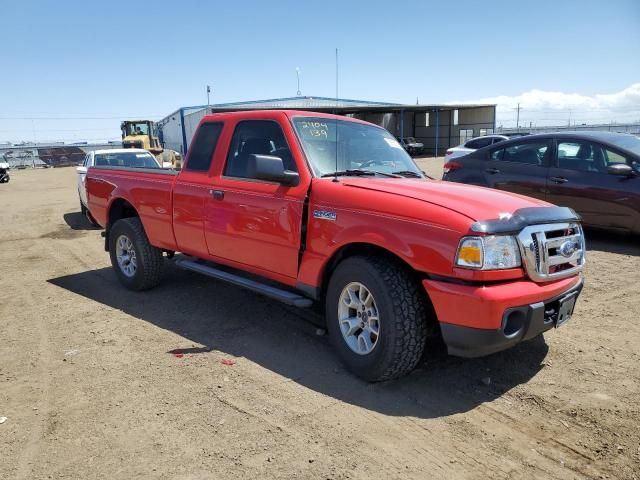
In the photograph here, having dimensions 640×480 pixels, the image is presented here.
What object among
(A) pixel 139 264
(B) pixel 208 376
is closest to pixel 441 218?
(B) pixel 208 376

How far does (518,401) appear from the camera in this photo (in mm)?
3350

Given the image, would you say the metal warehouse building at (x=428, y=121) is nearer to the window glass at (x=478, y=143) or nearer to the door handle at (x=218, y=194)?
the window glass at (x=478, y=143)

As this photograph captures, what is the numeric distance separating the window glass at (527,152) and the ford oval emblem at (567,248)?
493 centimetres

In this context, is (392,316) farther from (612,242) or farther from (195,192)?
(612,242)

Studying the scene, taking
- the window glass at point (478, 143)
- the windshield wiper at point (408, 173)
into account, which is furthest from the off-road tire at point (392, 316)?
the window glass at point (478, 143)

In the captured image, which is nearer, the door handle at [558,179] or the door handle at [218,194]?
the door handle at [218,194]

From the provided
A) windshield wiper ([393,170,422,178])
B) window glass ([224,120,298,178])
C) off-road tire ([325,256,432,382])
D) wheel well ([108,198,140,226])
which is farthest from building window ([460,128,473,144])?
off-road tire ([325,256,432,382])

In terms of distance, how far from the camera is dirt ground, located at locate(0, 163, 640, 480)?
109 inches

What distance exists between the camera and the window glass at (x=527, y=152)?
8047mm

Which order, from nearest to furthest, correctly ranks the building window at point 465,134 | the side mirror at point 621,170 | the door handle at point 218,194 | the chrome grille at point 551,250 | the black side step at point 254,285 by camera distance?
1. the chrome grille at point 551,250
2. the black side step at point 254,285
3. the door handle at point 218,194
4. the side mirror at point 621,170
5. the building window at point 465,134

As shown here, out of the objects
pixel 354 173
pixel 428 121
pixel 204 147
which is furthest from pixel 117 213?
pixel 428 121

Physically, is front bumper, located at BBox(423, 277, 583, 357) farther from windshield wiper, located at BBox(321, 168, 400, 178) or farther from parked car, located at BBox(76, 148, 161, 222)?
parked car, located at BBox(76, 148, 161, 222)

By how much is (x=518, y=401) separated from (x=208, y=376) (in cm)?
220

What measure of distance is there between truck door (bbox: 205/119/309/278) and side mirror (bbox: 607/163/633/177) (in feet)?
17.0
